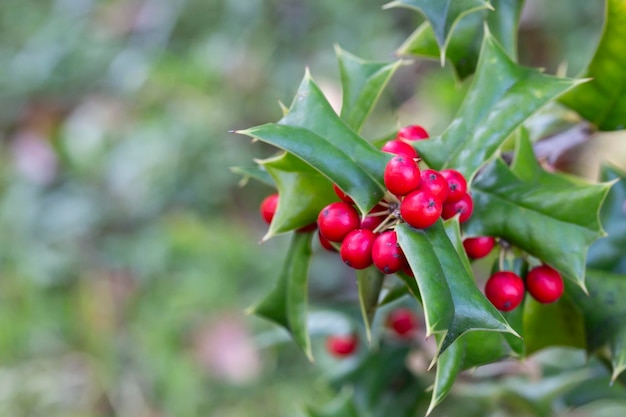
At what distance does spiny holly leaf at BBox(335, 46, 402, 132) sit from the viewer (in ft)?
2.68

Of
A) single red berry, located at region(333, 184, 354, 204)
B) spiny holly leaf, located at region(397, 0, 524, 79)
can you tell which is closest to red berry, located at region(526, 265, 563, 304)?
single red berry, located at region(333, 184, 354, 204)

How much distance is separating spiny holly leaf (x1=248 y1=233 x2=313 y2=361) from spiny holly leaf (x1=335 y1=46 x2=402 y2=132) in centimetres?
16

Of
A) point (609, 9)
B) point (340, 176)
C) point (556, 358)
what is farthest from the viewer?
point (556, 358)

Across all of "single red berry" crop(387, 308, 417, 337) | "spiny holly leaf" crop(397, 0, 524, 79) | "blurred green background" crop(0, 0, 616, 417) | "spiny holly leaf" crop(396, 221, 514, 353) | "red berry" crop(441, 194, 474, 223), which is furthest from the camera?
"blurred green background" crop(0, 0, 616, 417)

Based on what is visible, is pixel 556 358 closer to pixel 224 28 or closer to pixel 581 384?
pixel 581 384

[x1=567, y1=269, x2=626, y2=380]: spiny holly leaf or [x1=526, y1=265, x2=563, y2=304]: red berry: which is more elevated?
[x1=526, y1=265, x2=563, y2=304]: red berry

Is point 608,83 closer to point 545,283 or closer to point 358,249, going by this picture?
point 545,283

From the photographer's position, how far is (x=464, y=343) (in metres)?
0.71

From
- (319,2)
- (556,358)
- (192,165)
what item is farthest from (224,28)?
(556,358)

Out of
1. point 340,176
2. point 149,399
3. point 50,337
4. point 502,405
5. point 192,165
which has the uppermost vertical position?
point 340,176

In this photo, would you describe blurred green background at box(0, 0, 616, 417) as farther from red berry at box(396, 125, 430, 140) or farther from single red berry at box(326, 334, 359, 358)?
red berry at box(396, 125, 430, 140)

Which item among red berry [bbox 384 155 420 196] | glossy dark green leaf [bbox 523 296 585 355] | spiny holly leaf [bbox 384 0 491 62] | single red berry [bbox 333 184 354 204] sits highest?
spiny holly leaf [bbox 384 0 491 62]

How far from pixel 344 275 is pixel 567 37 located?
1.26 m

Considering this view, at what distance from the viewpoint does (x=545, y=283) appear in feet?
2.45
